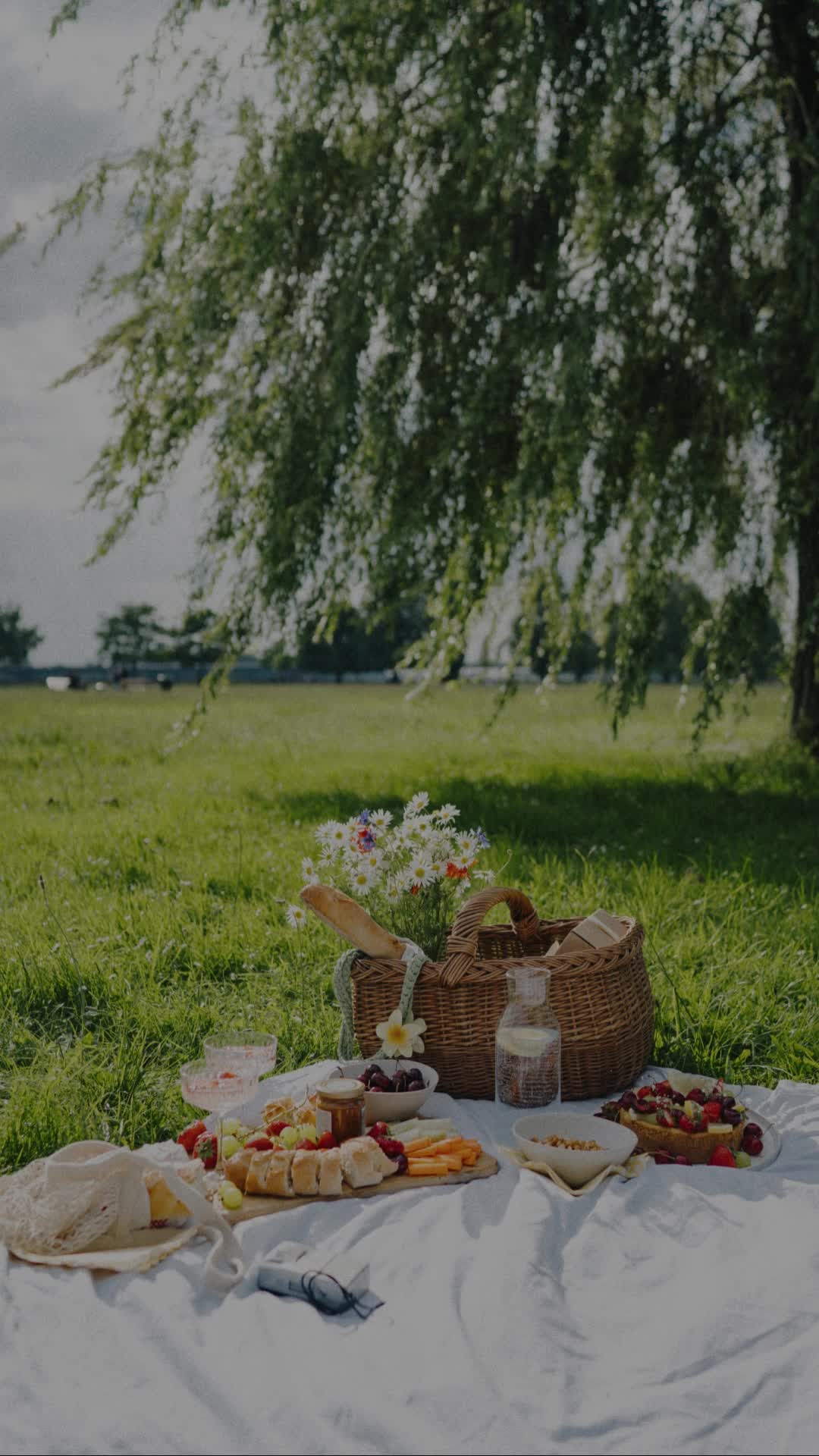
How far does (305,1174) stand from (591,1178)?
2.38 feet

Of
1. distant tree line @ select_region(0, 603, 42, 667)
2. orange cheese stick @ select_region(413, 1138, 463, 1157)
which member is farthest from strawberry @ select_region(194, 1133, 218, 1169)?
distant tree line @ select_region(0, 603, 42, 667)

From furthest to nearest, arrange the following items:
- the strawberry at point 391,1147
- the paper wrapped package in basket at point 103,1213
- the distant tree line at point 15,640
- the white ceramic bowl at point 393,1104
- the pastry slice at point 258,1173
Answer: the distant tree line at point 15,640
the white ceramic bowl at point 393,1104
the strawberry at point 391,1147
the pastry slice at point 258,1173
the paper wrapped package in basket at point 103,1213

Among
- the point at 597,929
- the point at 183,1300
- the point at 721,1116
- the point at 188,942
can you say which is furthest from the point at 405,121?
the point at 183,1300

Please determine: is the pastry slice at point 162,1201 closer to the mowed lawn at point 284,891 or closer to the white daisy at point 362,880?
the mowed lawn at point 284,891

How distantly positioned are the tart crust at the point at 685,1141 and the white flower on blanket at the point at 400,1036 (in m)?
0.69

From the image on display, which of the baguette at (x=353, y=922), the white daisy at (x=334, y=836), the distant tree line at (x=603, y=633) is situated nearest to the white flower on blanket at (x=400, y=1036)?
the baguette at (x=353, y=922)

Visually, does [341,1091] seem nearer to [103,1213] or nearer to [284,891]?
[103,1213]

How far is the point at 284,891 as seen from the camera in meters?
6.41

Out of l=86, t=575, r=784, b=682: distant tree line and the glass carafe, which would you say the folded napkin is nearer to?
the glass carafe

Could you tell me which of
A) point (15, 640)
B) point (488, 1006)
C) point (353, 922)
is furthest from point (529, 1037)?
point (15, 640)

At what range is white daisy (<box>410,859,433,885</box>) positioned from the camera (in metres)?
3.88

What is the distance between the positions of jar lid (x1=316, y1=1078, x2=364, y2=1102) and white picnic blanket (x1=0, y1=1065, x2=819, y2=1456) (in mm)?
294

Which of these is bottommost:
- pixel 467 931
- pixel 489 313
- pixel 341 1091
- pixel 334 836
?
pixel 341 1091

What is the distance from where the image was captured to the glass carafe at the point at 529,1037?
3453 millimetres
